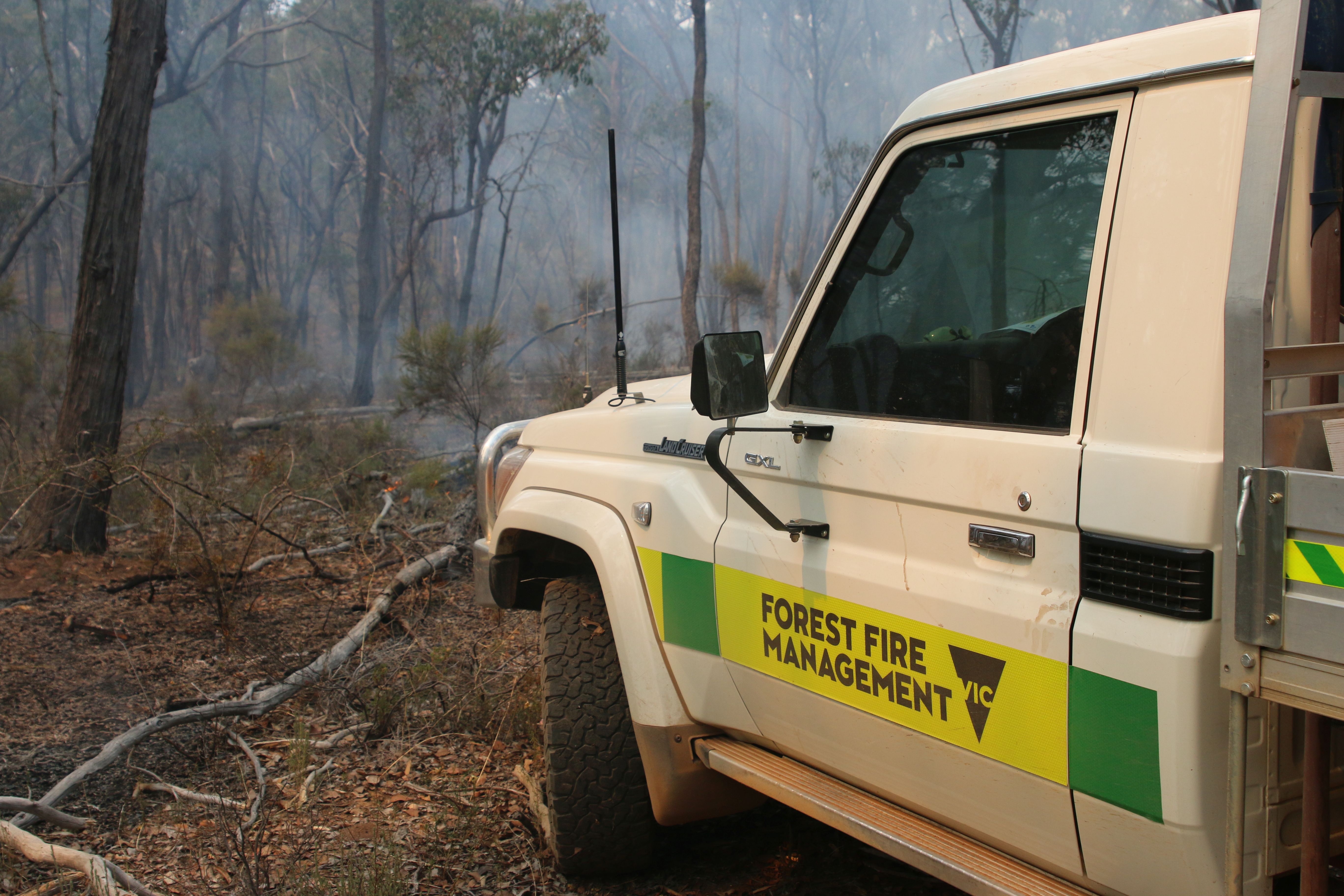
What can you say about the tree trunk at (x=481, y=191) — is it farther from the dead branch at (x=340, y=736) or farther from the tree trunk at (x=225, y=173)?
the dead branch at (x=340, y=736)

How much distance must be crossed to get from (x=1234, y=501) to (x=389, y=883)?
247cm

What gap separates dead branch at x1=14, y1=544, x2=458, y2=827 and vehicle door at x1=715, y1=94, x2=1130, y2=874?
8.53ft

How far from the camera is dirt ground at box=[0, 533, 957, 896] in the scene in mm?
3188

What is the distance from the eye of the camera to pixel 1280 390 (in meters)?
1.68

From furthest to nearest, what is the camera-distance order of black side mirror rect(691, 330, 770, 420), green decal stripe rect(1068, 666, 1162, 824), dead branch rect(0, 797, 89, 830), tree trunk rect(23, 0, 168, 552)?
tree trunk rect(23, 0, 168, 552) → dead branch rect(0, 797, 89, 830) → black side mirror rect(691, 330, 770, 420) → green decal stripe rect(1068, 666, 1162, 824)

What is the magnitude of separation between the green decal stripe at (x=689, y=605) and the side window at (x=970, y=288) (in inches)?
21.3

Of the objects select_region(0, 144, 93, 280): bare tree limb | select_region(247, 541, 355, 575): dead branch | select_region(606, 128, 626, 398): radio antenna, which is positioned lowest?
select_region(247, 541, 355, 575): dead branch

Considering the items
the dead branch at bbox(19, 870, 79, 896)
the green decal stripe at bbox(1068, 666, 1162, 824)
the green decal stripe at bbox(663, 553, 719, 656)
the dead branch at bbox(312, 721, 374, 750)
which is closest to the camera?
the green decal stripe at bbox(1068, 666, 1162, 824)

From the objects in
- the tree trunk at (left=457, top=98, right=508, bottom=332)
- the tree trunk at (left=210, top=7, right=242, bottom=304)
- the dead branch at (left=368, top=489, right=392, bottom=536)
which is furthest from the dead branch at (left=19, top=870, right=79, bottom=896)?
the tree trunk at (left=210, top=7, right=242, bottom=304)

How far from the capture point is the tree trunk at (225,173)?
29234 mm

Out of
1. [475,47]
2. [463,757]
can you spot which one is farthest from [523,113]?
[463,757]

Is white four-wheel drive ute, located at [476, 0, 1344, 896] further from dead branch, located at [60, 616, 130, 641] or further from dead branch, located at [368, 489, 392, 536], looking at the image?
dead branch, located at [368, 489, 392, 536]

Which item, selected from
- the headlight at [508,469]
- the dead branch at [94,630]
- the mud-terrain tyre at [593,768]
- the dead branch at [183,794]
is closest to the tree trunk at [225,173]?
the dead branch at [94,630]

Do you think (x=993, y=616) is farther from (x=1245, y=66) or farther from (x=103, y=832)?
(x=103, y=832)
